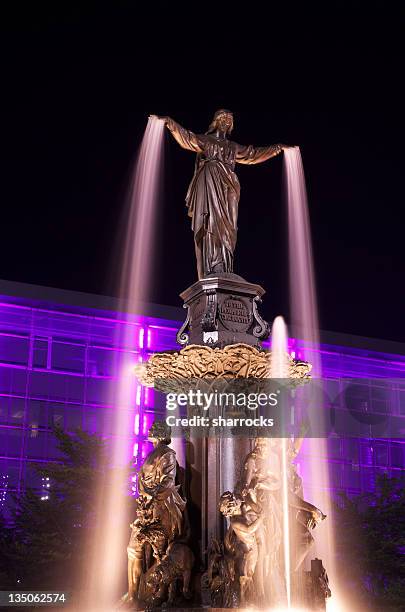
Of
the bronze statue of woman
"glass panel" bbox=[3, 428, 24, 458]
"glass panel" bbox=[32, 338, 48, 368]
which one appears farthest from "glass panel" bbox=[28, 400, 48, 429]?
the bronze statue of woman

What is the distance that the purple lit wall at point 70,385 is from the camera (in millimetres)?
40312

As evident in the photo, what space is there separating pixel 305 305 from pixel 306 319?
25.3 ft

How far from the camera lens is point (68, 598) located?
1961 centimetres

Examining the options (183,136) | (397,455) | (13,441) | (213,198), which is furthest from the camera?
(397,455)

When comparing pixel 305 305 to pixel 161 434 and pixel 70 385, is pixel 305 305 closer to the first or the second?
pixel 70 385

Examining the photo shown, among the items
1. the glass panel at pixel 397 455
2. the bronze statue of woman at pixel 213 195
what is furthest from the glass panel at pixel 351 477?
the bronze statue of woman at pixel 213 195

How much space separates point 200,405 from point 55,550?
16.3 metres

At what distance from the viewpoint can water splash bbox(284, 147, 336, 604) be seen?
1704 cm

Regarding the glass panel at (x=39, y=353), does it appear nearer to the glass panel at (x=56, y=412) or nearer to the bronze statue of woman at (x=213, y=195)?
the glass panel at (x=56, y=412)

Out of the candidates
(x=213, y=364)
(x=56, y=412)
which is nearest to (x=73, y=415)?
(x=56, y=412)

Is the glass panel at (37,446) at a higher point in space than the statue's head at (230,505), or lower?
higher

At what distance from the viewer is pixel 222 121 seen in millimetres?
14953

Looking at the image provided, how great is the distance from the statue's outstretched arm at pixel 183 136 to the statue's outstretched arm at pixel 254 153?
0.79m

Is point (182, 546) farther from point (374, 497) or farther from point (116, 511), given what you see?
point (374, 497)
